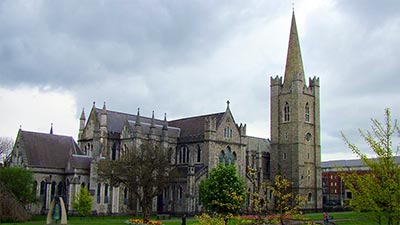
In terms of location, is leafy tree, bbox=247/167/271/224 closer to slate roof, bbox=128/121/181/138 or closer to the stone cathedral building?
the stone cathedral building

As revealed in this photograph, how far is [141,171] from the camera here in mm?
56750

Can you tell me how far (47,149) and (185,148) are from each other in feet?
68.1

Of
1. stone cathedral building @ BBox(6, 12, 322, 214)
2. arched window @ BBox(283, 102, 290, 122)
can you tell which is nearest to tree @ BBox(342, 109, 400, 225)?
stone cathedral building @ BBox(6, 12, 322, 214)

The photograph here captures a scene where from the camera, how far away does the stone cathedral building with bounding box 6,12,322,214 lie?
68125 mm

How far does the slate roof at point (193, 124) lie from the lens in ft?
256

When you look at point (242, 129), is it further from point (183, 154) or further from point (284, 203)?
point (284, 203)

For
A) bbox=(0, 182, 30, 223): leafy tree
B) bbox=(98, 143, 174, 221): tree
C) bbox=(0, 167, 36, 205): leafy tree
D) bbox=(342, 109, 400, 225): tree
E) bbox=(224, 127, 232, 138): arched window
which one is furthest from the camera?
bbox=(224, 127, 232, 138): arched window

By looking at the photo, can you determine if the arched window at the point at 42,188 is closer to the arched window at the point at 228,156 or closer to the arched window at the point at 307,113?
the arched window at the point at 228,156

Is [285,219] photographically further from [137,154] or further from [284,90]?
[284,90]

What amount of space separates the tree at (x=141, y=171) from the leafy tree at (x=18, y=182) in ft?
28.4

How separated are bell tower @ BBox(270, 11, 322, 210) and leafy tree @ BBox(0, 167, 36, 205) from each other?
4614 cm

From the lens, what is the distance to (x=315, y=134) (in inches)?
3590

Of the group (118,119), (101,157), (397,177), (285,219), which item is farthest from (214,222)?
(118,119)

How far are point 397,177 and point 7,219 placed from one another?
37.5 metres
